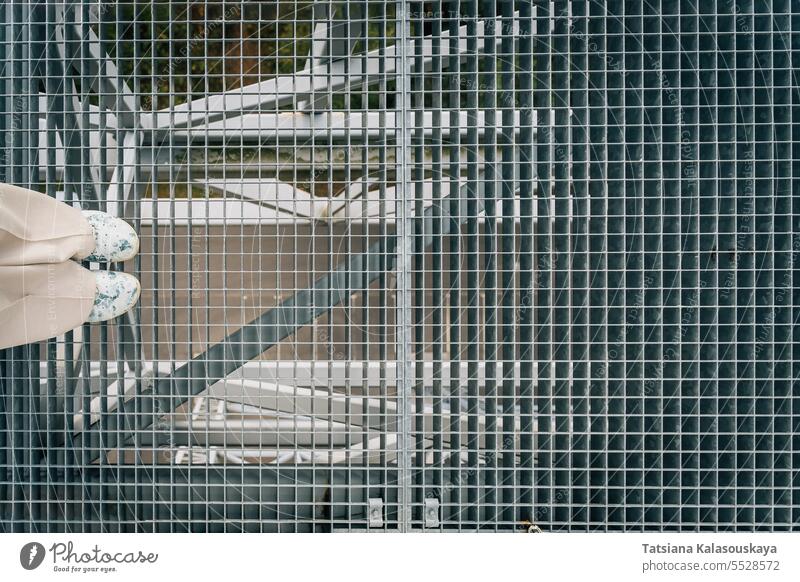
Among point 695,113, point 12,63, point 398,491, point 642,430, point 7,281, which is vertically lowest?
point 398,491

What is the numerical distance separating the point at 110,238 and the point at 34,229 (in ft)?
0.36

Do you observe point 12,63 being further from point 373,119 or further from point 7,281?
point 373,119

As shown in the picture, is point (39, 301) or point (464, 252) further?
point (464, 252)

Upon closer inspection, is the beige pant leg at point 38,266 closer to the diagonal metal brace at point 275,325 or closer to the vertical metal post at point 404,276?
the diagonal metal brace at point 275,325

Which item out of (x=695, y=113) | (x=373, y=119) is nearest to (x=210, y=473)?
(x=373, y=119)

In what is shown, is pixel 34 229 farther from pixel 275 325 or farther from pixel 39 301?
pixel 275 325

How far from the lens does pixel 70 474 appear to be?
103 cm
